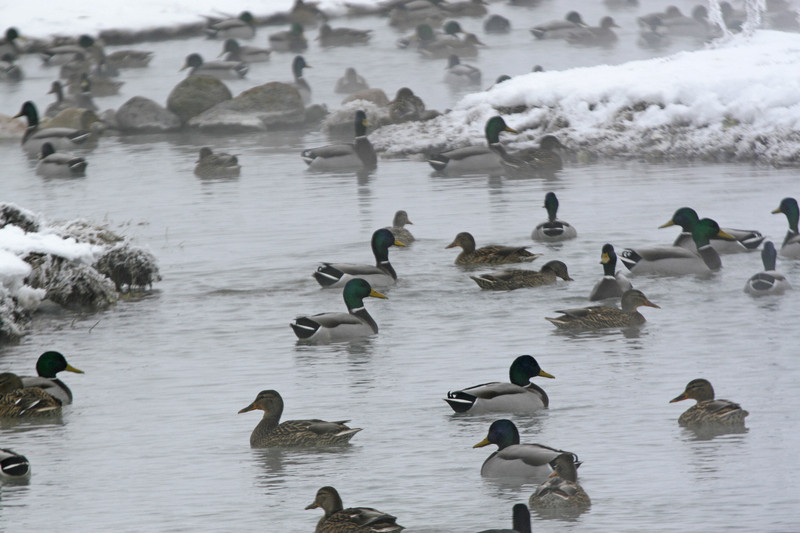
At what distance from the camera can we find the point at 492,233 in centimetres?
2083

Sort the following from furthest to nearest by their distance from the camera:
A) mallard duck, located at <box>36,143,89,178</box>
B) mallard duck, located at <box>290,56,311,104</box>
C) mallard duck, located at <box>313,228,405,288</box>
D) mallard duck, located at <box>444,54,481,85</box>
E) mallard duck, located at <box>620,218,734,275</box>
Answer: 1. mallard duck, located at <box>444,54,481,85</box>
2. mallard duck, located at <box>290,56,311,104</box>
3. mallard duck, located at <box>36,143,89,178</box>
4. mallard duck, located at <box>620,218,734,275</box>
5. mallard duck, located at <box>313,228,405,288</box>

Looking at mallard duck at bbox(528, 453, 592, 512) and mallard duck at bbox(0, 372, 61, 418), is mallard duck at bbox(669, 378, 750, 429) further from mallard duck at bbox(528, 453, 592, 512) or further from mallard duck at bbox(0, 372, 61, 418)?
mallard duck at bbox(0, 372, 61, 418)

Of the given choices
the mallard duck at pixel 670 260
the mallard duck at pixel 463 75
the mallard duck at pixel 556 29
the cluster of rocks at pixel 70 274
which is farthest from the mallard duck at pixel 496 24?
the mallard duck at pixel 670 260

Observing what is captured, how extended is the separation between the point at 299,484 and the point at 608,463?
2253mm

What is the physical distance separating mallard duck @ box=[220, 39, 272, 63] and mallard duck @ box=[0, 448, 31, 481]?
126ft

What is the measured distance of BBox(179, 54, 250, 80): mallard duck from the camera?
147ft

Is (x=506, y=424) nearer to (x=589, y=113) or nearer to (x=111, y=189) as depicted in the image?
(x=111, y=189)

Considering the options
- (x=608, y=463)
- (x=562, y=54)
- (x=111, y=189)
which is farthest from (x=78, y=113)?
(x=608, y=463)

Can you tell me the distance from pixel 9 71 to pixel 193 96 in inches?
523

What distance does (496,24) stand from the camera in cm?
5431

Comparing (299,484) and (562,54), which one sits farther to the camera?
(562,54)

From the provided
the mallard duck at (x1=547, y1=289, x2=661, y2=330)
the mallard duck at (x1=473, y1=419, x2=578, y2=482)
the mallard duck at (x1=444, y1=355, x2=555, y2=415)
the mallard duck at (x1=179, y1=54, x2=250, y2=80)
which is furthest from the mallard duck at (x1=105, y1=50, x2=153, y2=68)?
the mallard duck at (x1=473, y1=419, x2=578, y2=482)

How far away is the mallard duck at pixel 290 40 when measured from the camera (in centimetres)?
5156

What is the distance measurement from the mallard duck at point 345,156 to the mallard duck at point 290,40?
2320cm
